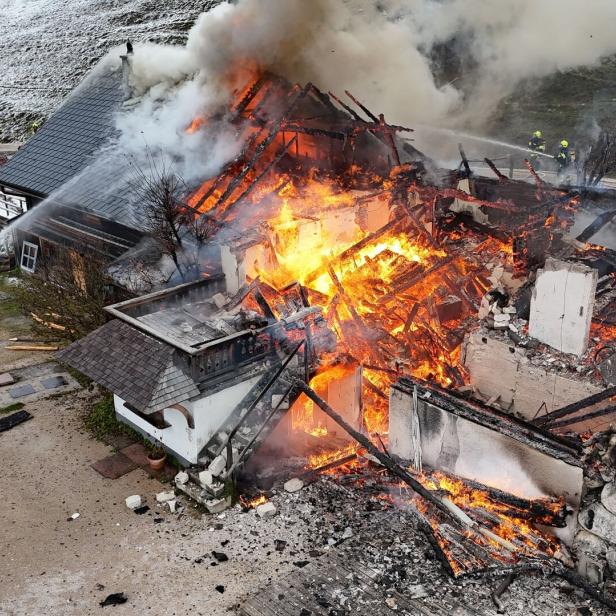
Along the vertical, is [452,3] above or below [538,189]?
above

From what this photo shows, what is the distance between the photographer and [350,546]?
38.6 feet

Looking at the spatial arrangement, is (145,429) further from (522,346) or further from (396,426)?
(522,346)

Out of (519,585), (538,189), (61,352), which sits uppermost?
(538,189)

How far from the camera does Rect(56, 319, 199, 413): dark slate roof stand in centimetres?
1277

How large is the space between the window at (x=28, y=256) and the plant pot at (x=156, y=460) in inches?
531

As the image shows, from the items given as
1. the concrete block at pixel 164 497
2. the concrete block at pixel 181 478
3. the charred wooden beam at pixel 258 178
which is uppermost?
the charred wooden beam at pixel 258 178

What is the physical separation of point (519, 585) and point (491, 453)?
2.31m

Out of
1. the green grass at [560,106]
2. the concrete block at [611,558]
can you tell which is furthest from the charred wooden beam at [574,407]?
the green grass at [560,106]

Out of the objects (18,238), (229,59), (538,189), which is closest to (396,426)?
(538,189)

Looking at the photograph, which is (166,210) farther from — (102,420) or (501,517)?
(501,517)

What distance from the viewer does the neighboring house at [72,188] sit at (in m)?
21.5

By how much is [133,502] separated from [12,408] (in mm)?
5245

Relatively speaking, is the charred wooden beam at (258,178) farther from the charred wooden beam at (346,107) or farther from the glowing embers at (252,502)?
the glowing embers at (252,502)

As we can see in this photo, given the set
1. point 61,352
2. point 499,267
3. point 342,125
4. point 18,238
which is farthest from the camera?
point 18,238
